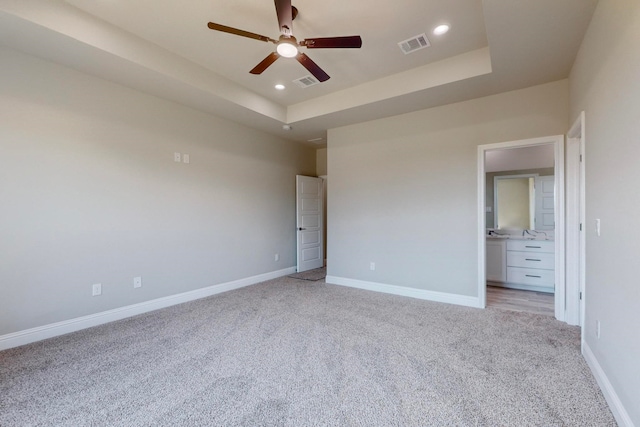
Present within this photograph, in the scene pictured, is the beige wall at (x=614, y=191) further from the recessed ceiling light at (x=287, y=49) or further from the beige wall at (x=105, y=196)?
the beige wall at (x=105, y=196)

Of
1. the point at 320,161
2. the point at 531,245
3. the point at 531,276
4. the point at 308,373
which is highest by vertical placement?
the point at 320,161

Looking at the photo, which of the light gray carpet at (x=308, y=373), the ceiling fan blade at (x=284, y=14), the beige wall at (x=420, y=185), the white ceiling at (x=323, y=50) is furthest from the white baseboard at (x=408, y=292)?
the ceiling fan blade at (x=284, y=14)

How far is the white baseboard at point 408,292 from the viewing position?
372 centimetres

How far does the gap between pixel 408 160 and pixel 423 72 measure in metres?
1.22

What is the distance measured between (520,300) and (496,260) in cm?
85

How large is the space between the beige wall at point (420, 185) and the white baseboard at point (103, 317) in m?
2.00

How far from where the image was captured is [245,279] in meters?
4.77

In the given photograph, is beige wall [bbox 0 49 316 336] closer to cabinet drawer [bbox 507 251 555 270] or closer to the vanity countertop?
the vanity countertop

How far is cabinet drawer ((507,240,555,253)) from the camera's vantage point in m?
4.28

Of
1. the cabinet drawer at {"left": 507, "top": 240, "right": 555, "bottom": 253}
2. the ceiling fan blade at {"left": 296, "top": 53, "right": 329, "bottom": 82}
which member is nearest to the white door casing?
the cabinet drawer at {"left": 507, "top": 240, "right": 555, "bottom": 253}

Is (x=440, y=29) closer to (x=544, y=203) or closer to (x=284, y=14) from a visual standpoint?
(x=284, y=14)

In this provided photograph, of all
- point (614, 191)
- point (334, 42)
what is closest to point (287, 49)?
point (334, 42)

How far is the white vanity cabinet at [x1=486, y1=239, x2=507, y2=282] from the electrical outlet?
18.2ft

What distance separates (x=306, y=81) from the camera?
12.2ft
